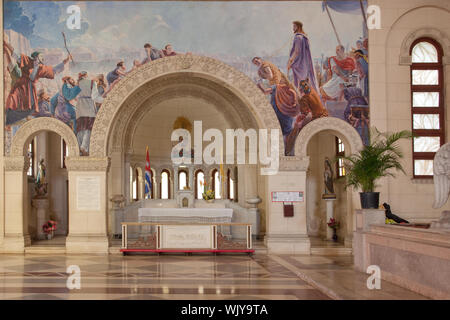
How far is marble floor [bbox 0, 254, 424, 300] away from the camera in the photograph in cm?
1031

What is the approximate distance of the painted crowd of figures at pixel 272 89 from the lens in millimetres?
18328

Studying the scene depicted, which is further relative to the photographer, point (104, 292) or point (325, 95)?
point (325, 95)

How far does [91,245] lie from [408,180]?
37.0 feet

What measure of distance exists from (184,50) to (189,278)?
29.7 feet

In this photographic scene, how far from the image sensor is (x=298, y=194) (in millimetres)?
18359

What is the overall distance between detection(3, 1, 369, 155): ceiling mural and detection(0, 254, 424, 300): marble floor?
469 centimetres

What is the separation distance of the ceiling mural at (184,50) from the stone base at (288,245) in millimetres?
3323

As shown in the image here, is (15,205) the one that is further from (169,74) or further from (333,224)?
(333,224)

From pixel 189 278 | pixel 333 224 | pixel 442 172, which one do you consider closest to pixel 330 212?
pixel 333 224

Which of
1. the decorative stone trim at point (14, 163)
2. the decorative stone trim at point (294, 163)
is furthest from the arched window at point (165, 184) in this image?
the decorative stone trim at point (294, 163)

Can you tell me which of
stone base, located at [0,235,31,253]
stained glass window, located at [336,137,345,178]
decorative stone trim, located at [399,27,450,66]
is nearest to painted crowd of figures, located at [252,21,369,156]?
decorative stone trim, located at [399,27,450,66]

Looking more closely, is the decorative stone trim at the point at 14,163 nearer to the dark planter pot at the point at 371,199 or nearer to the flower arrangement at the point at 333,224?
the dark planter pot at the point at 371,199
